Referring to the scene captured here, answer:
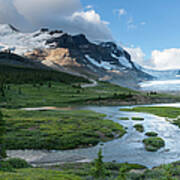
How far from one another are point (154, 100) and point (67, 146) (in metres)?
88.7

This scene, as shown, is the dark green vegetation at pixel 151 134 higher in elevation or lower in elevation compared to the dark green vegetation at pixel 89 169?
higher

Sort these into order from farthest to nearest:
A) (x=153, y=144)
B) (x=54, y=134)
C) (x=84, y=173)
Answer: (x=54, y=134) < (x=153, y=144) < (x=84, y=173)

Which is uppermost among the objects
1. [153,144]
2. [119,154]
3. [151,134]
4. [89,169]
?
[151,134]

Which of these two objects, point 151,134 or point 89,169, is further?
point 151,134

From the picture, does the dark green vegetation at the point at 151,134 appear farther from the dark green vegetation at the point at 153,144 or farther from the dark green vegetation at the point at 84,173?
the dark green vegetation at the point at 84,173

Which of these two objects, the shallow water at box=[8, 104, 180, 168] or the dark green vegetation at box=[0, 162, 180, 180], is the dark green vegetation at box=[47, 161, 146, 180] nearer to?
the dark green vegetation at box=[0, 162, 180, 180]

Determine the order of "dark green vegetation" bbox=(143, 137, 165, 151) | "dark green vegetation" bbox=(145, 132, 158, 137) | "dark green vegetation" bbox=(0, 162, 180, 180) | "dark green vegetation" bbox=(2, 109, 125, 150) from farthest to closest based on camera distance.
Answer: "dark green vegetation" bbox=(145, 132, 158, 137), "dark green vegetation" bbox=(2, 109, 125, 150), "dark green vegetation" bbox=(143, 137, 165, 151), "dark green vegetation" bbox=(0, 162, 180, 180)

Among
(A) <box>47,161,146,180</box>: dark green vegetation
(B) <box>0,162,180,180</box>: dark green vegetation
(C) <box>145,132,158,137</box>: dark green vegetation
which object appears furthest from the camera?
(C) <box>145,132,158,137</box>: dark green vegetation

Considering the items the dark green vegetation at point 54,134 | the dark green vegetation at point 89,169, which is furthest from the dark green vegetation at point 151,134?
the dark green vegetation at point 89,169

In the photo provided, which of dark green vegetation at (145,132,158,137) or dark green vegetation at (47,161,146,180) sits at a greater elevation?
dark green vegetation at (145,132,158,137)

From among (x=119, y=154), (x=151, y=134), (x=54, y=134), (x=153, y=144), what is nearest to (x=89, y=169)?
(x=119, y=154)

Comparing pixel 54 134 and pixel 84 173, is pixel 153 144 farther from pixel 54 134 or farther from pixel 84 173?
pixel 54 134

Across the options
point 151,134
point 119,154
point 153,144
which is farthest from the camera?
point 151,134

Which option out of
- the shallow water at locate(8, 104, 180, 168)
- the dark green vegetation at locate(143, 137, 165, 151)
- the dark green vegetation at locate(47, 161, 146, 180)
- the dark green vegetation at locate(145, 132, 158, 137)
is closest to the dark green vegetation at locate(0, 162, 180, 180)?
the dark green vegetation at locate(47, 161, 146, 180)
